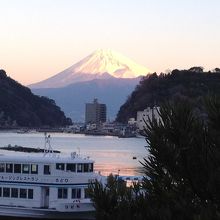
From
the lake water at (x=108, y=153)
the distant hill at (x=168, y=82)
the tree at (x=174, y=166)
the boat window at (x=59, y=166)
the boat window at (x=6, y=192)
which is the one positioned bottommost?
the lake water at (x=108, y=153)

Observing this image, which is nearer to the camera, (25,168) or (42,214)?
(42,214)

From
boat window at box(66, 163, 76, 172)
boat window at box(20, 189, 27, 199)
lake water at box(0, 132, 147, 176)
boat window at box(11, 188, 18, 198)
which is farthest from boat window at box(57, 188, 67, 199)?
lake water at box(0, 132, 147, 176)

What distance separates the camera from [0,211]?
24719 millimetres

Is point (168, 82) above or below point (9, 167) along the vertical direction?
above

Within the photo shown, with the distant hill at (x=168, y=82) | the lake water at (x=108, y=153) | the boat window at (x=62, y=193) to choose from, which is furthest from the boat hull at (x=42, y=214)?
the distant hill at (x=168, y=82)

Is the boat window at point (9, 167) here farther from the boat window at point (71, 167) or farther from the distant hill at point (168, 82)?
the distant hill at point (168, 82)

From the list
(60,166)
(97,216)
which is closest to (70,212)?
(60,166)

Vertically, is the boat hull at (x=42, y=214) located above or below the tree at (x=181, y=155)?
below

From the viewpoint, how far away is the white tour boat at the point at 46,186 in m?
23.9

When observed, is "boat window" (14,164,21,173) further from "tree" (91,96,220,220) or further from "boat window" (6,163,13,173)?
"tree" (91,96,220,220)

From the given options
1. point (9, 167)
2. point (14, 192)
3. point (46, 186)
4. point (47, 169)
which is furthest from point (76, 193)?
point (9, 167)

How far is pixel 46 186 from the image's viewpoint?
24.1 m

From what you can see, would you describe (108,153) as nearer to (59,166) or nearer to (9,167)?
(9,167)

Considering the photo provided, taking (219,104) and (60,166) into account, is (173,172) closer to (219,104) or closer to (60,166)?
(219,104)
